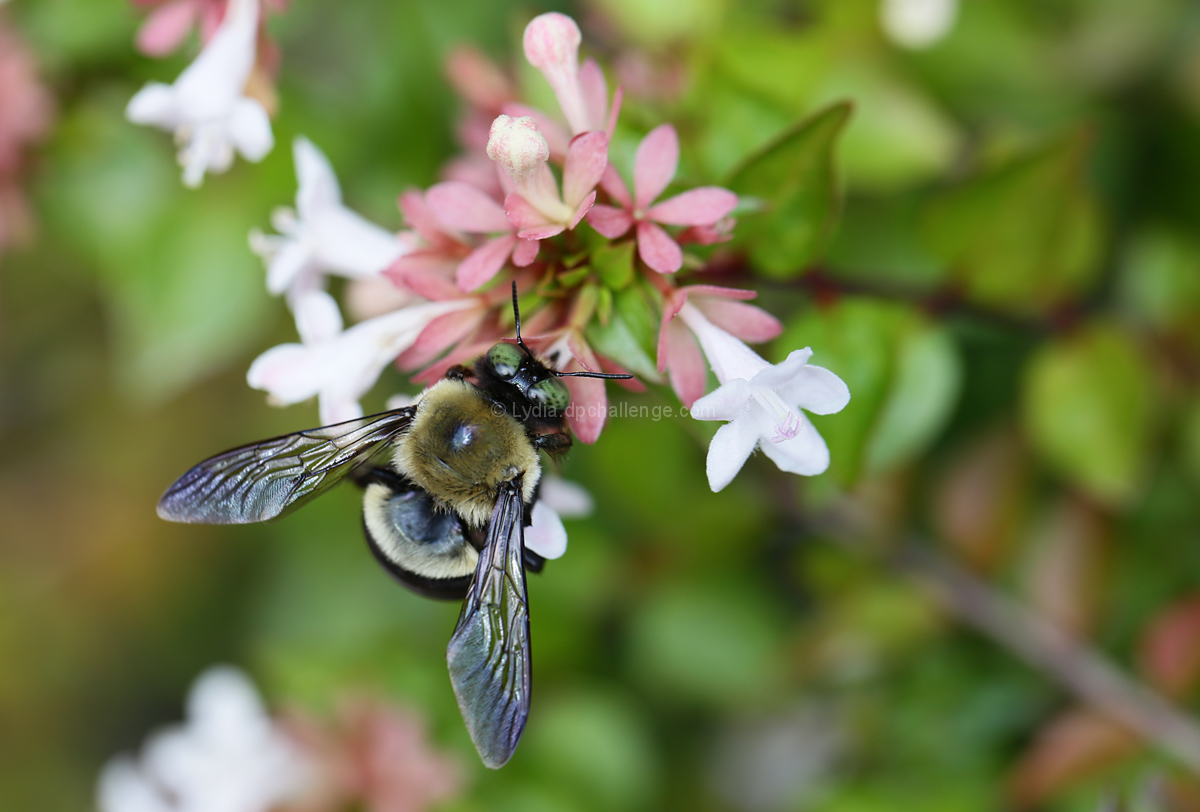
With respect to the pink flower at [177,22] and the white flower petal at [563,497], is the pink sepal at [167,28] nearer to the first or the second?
the pink flower at [177,22]

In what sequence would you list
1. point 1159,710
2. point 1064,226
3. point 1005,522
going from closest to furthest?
point 1064,226
point 1159,710
point 1005,522

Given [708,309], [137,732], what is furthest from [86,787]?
[708,309]

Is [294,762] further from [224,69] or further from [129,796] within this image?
[224,69]

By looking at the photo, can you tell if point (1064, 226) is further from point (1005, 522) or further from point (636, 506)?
point (636, 506)

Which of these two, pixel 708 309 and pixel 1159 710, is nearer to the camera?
pixel 708 309

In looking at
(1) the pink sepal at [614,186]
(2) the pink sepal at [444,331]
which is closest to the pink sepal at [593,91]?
(1) the pink sepal at [614,186]

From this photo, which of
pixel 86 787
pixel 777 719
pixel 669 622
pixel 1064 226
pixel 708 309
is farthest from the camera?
pixel 86 787
